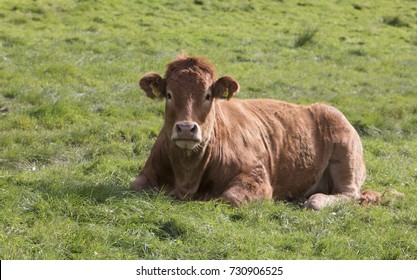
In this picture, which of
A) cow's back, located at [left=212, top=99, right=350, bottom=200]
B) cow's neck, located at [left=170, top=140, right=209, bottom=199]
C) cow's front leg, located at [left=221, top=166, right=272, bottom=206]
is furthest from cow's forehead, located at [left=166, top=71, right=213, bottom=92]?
cow's front leg, located at [left=221, top=166, right=272, bottom=206]

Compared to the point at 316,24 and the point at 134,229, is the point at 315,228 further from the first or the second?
the point at 316,24

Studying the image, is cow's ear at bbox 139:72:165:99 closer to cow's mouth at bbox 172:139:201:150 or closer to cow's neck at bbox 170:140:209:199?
cow's neck at bbox 170:140:209:199

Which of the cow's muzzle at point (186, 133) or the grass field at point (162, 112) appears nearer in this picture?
the grass field at point (162, 112)

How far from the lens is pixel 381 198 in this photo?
979cm

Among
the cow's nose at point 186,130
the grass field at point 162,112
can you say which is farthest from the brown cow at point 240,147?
the grass field at point 162,112

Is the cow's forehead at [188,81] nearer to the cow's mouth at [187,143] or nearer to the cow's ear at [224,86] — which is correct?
the cow's ear at [224,86]

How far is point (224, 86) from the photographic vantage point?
903cm

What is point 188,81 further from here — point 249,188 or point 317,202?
point 317,202

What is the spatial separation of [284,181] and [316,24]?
18.9 m

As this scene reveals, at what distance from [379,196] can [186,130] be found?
10.1 feet

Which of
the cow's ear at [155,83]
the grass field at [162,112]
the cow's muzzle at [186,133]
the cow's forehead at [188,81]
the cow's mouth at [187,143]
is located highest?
the cow's forehead at [188,81]

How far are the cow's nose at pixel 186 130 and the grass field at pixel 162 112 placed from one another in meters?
0.74

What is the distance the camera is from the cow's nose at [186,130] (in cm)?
823

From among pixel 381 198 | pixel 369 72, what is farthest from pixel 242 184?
pixel 369 72
